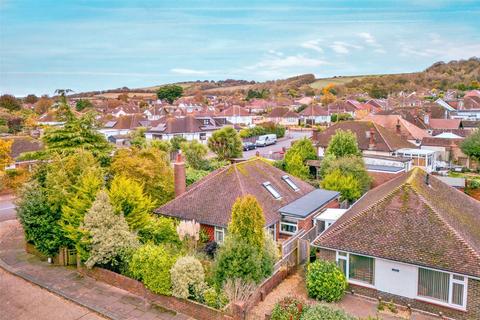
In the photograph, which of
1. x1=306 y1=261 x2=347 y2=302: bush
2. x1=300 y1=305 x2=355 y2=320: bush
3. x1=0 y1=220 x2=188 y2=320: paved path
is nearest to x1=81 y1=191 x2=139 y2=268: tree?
x1=0 y1=220 x2=188 y2=320: paved path

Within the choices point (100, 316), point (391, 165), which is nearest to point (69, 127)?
point (100, 316)

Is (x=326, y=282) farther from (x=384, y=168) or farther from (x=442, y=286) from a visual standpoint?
(x=384, y=168)

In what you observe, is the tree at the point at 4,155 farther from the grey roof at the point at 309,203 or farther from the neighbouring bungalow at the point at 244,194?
the grey roof at the point at 309,203

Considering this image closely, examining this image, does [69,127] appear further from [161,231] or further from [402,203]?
[402,203]

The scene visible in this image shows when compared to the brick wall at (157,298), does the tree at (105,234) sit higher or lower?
higher

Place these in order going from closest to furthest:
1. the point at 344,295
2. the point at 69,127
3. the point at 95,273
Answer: the point at 344,295 → the point at 95,273 → the point at 69,127

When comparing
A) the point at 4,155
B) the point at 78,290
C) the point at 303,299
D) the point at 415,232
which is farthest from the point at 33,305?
the point at 4,155

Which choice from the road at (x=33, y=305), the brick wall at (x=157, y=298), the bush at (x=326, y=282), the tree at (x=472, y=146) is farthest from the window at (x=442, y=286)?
the tree at (x=472, y=146)
